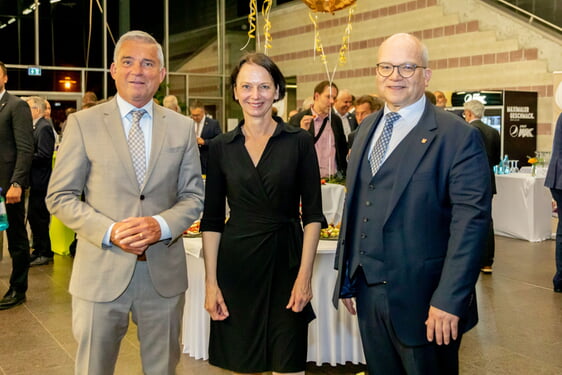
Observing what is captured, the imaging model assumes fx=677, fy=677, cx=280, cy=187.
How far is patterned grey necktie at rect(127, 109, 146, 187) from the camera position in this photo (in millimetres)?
2414

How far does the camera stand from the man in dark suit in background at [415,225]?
212cm

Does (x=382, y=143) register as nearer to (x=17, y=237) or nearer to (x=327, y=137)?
(x=17, y=237)

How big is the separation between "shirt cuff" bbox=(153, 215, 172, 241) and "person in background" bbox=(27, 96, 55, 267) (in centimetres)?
492

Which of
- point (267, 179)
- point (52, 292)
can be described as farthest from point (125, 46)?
point (52, 292)

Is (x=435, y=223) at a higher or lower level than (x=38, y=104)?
lower

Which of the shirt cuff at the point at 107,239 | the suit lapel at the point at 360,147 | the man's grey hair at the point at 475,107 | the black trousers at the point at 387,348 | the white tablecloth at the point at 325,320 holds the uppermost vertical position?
the man's grey hair at the point at 475,107

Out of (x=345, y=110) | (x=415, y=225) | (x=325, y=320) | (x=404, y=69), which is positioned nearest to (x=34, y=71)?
(x=345, y=110)

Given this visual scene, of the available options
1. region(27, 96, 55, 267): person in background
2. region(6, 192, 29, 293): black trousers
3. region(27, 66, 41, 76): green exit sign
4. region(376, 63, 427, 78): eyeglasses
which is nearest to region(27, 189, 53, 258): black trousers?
region(27, 96, 55, 267): person in background

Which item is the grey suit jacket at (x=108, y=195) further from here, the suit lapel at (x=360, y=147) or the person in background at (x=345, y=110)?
the person in background at (x=345, y=110)

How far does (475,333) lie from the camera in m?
4.70

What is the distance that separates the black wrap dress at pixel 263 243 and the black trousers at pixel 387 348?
1.19 ft

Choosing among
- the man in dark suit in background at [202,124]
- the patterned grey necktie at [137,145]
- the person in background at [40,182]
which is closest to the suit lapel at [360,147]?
the patterned grey necktie at [137,145]

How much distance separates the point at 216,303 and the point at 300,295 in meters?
0.34

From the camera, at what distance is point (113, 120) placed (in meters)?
2.42
